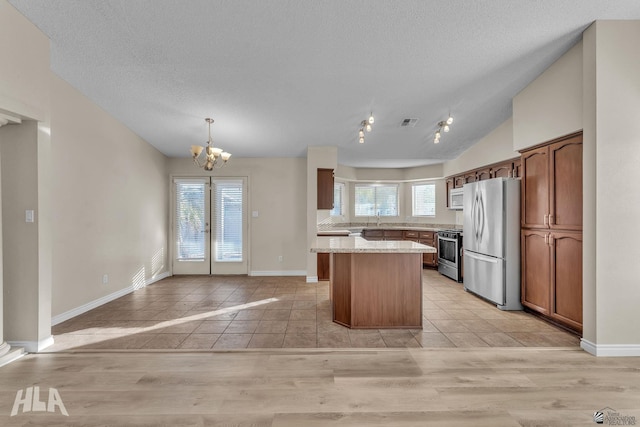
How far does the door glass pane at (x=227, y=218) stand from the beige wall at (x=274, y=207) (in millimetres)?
228

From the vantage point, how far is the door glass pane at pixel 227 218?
19.9ft

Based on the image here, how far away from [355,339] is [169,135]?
435cm

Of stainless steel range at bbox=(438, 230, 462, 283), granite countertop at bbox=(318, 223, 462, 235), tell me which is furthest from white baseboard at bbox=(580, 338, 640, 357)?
granite countertop at bbox=(318, 223, 462, 235)

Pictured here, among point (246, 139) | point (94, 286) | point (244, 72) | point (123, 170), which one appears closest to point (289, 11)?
point (244, 72)

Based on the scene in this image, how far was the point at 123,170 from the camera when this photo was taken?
4.67 metres

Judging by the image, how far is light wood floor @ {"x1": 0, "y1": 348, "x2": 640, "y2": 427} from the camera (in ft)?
6.04

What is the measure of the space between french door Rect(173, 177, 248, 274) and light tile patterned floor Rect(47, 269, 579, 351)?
132cm

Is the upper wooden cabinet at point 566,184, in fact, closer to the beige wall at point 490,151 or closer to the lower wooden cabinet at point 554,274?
the lower wooden cabinet at point 554,274

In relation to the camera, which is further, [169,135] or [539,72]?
[169,135]

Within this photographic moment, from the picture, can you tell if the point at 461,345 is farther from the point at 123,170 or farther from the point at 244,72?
the point at 123,170

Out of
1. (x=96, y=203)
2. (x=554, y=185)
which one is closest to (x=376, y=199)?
(x=554, y=185)

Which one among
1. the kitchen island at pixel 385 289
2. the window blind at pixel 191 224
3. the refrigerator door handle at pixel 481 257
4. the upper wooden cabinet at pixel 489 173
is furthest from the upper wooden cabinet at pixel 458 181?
the window blind at pixel 191 224

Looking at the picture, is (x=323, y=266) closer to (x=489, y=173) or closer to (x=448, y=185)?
(x=489, y=173)

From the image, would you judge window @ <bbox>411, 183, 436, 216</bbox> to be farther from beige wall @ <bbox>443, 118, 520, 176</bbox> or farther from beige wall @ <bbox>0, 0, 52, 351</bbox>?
beige wall @ <bbox>0, 0, 52, 351</bbox>
